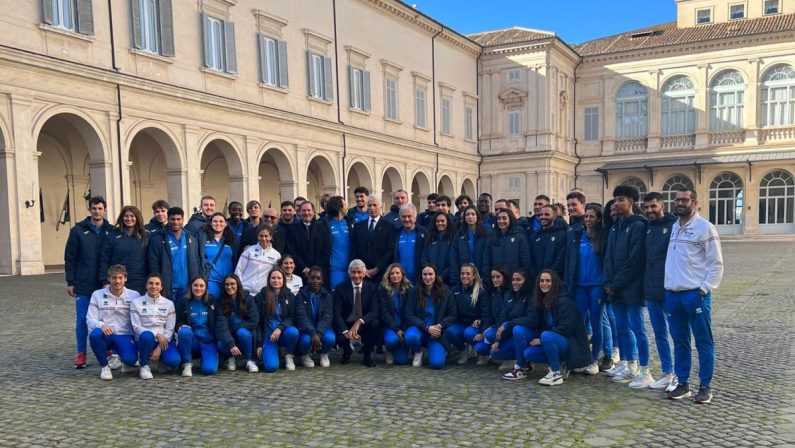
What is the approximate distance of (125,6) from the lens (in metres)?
18.1

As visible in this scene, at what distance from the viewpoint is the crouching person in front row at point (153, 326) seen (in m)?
6.75

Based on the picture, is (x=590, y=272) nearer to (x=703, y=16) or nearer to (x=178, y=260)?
(x=178, y=260)

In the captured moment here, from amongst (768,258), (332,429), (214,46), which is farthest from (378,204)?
(768,258)

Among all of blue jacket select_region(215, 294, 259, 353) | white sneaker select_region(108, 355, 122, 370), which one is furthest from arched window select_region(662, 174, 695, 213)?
white sneaker select_region(108, 355, 122, 370)

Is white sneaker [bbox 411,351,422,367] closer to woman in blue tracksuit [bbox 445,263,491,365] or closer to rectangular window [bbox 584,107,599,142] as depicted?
woman in blue tracksuit [bbox 445,263,491,365]

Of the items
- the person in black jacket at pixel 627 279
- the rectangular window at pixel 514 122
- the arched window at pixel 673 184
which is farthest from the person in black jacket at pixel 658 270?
the arched window at pixel 673 184

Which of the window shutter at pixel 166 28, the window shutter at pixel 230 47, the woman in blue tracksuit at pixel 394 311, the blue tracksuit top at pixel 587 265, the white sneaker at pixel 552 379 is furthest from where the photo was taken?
the window shutter at pixel 230 47

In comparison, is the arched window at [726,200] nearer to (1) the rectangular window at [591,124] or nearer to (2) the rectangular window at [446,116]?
(1) the rectangular window at [591,124]

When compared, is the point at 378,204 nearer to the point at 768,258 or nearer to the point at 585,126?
the point at 768,258

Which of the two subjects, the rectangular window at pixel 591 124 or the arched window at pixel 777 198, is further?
the rectangular window at pixel 591 124

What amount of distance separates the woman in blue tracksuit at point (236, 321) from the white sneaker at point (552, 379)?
10.3 ft

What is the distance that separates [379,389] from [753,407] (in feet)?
11.0

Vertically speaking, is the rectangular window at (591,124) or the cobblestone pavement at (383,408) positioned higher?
the rectangular window at (591,124)

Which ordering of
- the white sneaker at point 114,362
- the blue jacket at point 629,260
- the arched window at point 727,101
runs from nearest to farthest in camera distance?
the blue jacket at point 629,260
the white sneaker at point 114,362
the arched window at point 727,101
